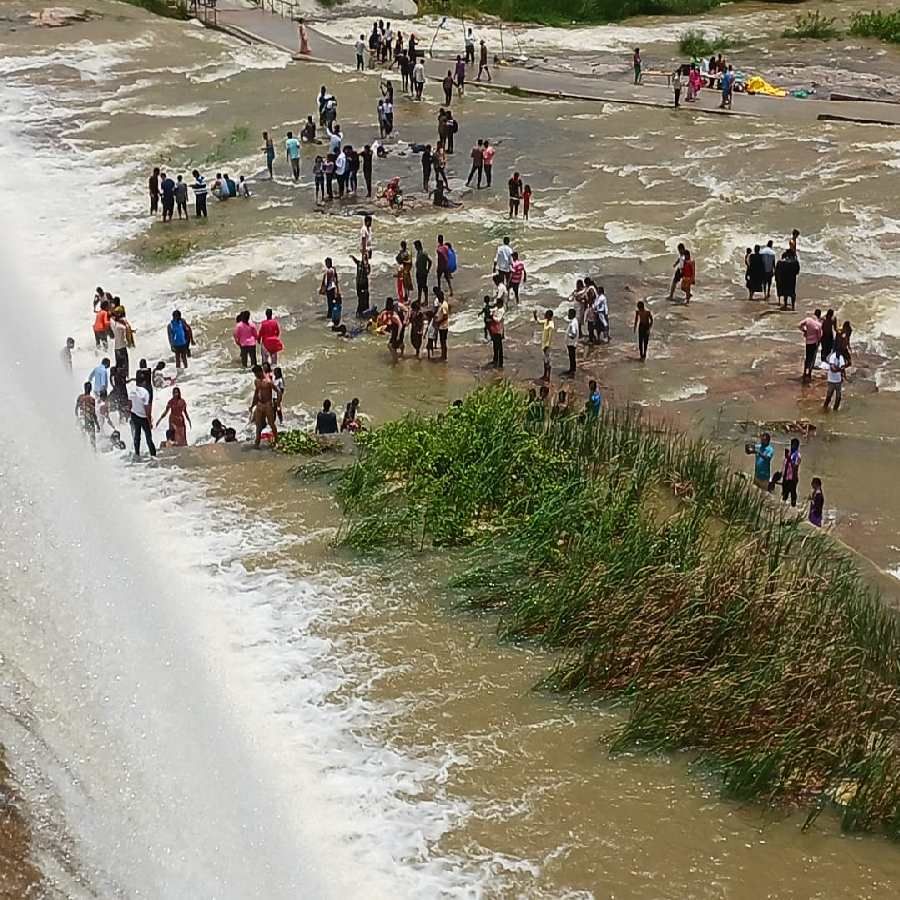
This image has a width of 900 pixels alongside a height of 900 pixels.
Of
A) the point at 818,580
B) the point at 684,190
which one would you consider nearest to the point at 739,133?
the point at 684,190

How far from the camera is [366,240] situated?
1089 inches

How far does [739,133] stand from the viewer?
3672 centimetres

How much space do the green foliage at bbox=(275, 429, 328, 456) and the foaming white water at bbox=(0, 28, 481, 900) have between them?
4.72 feet

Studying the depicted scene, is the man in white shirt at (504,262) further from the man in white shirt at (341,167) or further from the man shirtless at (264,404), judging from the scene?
the man shirtless at (264,404)

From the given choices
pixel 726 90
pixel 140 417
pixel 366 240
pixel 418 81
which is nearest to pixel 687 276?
pixel 366 240

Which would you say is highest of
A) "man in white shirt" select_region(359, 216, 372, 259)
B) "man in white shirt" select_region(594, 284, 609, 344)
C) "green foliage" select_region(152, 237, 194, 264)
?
"man in white shirt" select_region(359, 216, 372, 259)

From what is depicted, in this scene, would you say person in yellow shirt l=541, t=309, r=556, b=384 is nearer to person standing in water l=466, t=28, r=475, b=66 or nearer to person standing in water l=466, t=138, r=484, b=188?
person standing in water l=466, t=138, r=484, b=188

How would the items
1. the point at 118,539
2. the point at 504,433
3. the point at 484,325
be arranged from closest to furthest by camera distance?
the point at 118,539
the point at 504,433
the point at 484,325

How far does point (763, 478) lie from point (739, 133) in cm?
1896

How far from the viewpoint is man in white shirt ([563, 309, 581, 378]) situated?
78.2 ft

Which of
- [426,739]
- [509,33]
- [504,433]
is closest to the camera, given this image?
[426,739]

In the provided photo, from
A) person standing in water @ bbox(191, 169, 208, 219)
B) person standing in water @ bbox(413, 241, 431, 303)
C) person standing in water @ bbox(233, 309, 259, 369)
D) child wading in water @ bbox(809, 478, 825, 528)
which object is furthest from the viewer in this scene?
person standing in water @ bbox(191, 169, 208, 219)

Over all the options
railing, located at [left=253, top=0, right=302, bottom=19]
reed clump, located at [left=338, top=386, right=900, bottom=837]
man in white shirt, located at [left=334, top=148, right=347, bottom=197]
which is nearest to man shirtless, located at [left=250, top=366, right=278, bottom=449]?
reed clump, located at [left=338, top=386, right=900, bottom=837]

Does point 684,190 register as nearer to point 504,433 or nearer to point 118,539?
point 504,433
